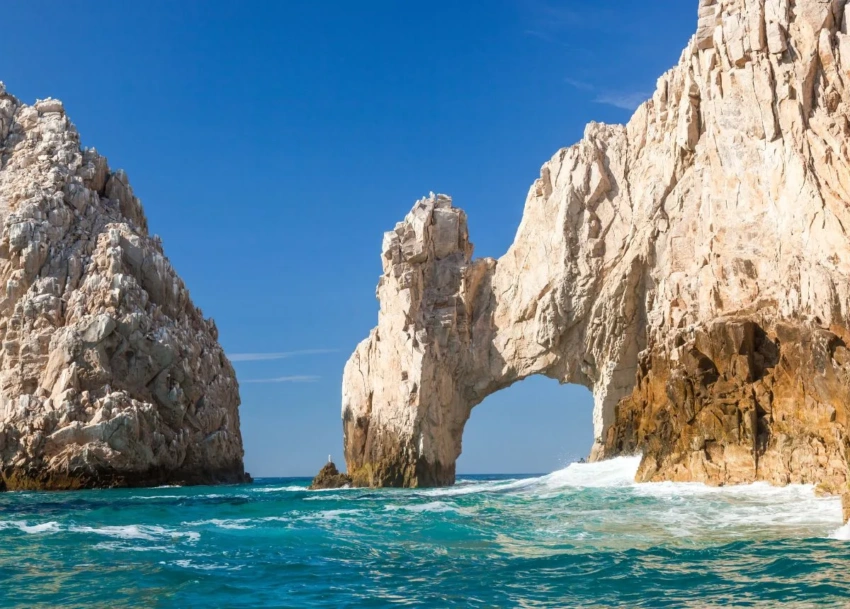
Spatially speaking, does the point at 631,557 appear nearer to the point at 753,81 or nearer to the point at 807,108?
the point at 807,108

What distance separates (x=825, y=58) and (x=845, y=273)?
6051 mm

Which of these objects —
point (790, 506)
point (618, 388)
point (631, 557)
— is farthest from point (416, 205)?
point (631, 557)

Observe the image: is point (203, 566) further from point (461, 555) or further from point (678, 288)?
point (678, 288)

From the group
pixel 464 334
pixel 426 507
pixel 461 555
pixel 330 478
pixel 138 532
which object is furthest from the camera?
pixel 330 478

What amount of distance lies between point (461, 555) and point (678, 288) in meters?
15.0

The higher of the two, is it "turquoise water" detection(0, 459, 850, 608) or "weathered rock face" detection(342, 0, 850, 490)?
"weathered rock face" detection(342, 0, 850, 490)

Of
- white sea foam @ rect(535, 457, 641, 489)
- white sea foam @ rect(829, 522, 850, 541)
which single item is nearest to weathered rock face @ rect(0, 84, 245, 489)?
white sea foam @ rect(535, 457, 641, 489)

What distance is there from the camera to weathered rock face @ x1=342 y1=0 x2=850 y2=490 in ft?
65.1

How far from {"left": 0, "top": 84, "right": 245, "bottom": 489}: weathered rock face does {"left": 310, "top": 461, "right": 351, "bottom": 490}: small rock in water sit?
13560mm

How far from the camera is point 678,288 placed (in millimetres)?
24719

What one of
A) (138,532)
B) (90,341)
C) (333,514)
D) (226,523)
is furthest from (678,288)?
(90,341)

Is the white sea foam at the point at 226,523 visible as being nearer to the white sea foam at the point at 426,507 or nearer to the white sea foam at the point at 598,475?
the white sea foam at the point at 426,507

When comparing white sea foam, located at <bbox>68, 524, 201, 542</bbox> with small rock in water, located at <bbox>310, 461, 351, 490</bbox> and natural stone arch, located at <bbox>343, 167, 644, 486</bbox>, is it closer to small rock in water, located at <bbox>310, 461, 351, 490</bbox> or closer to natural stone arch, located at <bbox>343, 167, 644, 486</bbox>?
natural stone arch, located at <bbox>343, 167, 644, 486</bbox>

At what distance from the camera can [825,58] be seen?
2112cm
